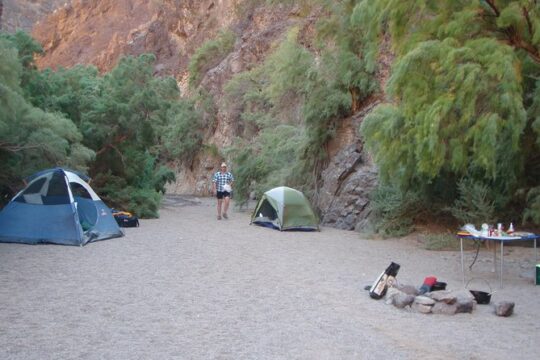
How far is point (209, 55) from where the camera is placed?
163 feet

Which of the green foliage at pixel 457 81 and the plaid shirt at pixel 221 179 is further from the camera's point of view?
the plaid shirt at pixel 221 179

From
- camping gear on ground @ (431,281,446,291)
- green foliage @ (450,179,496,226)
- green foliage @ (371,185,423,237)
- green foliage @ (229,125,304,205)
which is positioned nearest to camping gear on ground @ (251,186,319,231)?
green foliage @ (371,185,423,237)

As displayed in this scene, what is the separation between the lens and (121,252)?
12.4 meters

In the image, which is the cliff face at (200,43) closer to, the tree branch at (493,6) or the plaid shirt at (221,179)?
the plaid shirt at (221,179)

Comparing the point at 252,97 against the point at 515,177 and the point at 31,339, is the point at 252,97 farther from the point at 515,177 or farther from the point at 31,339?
the point at 31,339

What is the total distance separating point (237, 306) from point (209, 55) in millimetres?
43653

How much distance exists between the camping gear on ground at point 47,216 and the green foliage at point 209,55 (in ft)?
116

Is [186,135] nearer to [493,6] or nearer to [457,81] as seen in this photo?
[493,6]

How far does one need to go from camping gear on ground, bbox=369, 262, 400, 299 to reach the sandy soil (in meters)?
0.15

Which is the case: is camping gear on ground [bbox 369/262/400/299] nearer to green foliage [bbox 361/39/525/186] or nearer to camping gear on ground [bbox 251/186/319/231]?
green foliage [bbox 361/39/525/186]

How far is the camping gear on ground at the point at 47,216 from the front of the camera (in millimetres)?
13289

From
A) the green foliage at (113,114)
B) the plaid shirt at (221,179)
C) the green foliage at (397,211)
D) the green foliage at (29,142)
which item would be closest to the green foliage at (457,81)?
the green foliage at (397,211)

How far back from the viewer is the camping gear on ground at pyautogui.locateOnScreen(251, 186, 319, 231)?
17.8m

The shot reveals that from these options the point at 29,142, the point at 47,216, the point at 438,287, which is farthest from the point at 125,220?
the point at 438,287
